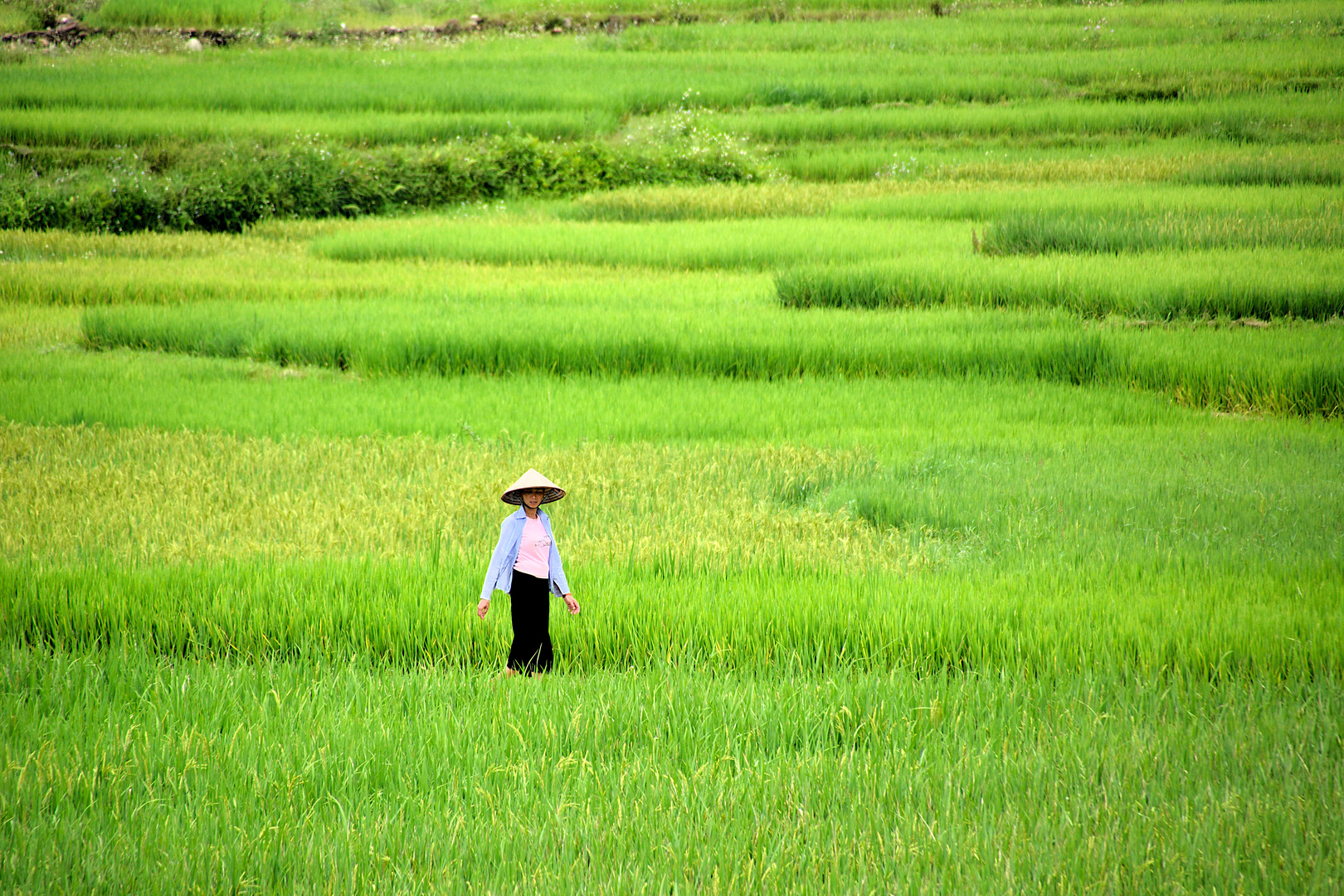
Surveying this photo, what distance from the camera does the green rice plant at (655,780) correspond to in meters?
2.33

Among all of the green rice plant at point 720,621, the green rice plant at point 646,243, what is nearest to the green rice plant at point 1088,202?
the green rice plant at point 646,243

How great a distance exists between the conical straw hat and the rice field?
0.60 metres

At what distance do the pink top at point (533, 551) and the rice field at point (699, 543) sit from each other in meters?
0.38

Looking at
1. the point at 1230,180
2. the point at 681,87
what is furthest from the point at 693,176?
the point at 1230,180

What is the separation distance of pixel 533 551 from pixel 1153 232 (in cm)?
1033

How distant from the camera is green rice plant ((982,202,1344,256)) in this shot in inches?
431

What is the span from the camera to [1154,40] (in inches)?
960

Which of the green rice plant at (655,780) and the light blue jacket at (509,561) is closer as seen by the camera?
the green rice plant at (655,780)

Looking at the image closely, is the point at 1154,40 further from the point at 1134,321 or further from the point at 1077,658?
the point at 1077,658

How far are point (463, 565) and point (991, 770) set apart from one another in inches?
90.8

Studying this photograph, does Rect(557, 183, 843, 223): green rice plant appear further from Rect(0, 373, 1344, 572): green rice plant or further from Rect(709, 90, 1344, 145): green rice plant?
Rect(0, 373, 1344, 572): green rice plant

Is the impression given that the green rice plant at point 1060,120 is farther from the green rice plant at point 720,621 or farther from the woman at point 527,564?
the woman at point 527,564

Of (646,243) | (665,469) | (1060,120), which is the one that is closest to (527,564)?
(665,469)

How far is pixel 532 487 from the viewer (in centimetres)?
302
